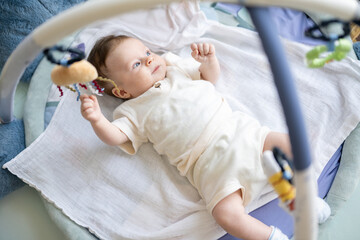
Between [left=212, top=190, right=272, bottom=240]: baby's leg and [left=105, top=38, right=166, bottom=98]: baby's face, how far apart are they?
386mm

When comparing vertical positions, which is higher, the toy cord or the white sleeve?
the toy cord

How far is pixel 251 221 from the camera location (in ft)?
2.86

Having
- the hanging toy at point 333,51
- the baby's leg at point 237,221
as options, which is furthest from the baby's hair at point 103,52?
the hanging toy at point 333,51

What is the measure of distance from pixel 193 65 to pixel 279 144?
A: 0.36 meters

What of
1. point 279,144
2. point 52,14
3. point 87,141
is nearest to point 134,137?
point 87,141

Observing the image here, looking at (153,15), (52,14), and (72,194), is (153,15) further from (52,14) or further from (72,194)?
(72,194)

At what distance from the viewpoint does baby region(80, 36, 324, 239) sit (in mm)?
891

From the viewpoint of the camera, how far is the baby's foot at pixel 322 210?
93 cm

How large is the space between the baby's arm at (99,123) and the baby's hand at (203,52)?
1.00ft

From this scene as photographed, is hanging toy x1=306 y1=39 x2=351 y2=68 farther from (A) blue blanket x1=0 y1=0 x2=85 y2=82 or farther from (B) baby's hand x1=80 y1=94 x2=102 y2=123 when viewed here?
(A) blue blanket x1=0 y1=0 x2=85 y2=82

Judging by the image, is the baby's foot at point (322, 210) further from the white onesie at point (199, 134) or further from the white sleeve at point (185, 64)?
the white sleeve at point (185, 64)

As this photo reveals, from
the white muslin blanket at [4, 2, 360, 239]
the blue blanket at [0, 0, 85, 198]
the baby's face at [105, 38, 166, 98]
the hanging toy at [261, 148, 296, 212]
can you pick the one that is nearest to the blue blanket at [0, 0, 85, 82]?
the blue blanket at [0, 0, 85, 198]

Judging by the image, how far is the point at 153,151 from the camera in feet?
3.47

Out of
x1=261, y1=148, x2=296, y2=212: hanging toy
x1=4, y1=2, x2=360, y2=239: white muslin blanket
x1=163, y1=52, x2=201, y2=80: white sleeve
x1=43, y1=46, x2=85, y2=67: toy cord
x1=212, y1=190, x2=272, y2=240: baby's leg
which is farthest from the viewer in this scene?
x1=163, y1=52, x2=201, y2=80: white sleeve
